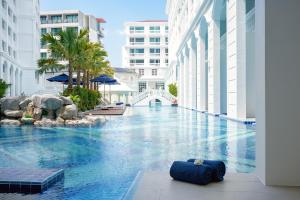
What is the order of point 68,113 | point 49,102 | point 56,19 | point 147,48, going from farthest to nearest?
point 147,48, point 56,19, point 68,113, point 49,102

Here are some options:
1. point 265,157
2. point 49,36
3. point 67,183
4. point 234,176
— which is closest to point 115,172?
point 67,183

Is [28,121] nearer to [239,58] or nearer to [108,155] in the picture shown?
[108,155]

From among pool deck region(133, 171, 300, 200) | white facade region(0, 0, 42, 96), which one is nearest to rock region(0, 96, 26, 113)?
pool deck region(133, 171, 300, 200)

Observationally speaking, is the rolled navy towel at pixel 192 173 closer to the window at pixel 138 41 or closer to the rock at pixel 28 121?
the rock at pixel 28 121

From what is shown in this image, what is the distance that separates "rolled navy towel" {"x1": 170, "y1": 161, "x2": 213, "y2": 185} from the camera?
4086mm

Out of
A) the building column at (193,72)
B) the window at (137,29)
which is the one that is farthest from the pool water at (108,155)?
the window at (137,29)

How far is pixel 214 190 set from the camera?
3895 mm

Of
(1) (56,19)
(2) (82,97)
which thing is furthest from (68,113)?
(1) (56,19)

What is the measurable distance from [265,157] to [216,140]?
19.3ft

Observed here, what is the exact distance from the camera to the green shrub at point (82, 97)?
20.0m

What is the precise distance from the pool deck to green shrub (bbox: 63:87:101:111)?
15.6m

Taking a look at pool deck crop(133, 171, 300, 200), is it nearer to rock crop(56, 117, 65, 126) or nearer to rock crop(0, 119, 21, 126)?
rock crop(56, 117, 65, 126)
